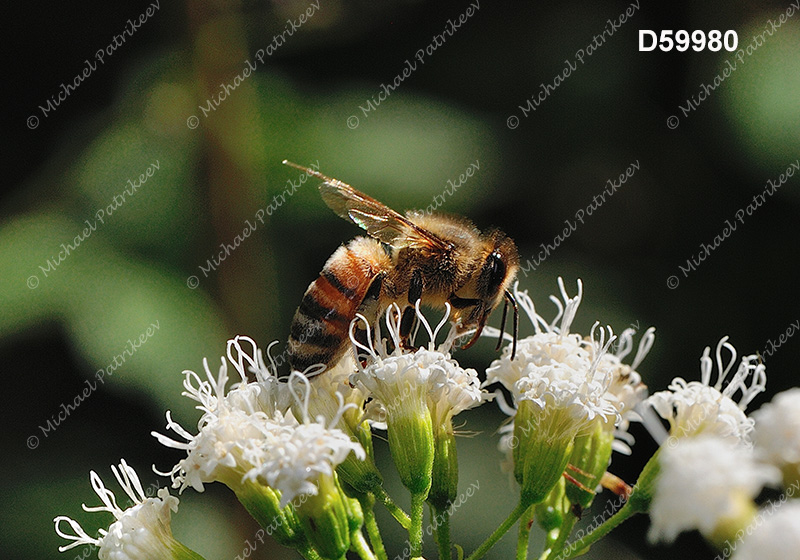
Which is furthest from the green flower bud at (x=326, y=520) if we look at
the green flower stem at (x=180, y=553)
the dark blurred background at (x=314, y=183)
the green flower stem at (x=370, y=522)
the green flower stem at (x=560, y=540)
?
the dark blurred background at (x=314, y=183)

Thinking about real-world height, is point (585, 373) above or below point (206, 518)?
above

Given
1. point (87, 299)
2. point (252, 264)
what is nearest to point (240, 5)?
point (252, 264)

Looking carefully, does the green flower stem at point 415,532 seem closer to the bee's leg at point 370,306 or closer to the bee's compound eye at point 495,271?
the bee's leg at point 370,306

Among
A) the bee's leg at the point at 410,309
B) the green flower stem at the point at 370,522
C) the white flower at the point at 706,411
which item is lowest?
the green flower stem at the point at 370,522

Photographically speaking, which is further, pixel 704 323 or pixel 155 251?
pixel 704 323

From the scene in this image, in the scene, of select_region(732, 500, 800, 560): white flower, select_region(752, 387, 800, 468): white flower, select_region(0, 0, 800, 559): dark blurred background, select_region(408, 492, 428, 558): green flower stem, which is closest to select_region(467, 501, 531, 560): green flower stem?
select_region(408, 492, 428, 558): green flower stem

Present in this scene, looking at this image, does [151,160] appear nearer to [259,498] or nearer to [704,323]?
[259,498]

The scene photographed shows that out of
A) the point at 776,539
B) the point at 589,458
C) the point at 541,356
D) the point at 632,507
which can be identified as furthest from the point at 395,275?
the point at 776,539
